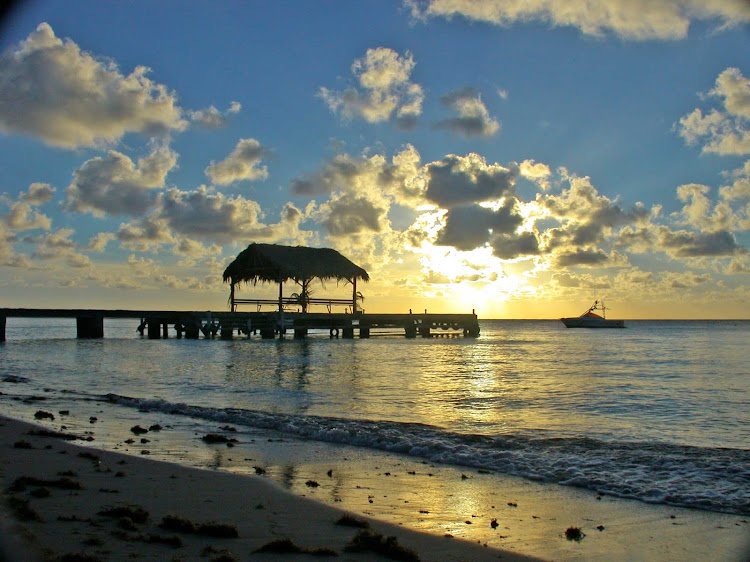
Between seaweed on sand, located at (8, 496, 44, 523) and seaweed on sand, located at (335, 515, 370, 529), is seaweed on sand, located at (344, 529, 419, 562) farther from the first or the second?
seaweed on sand, located at (8, 496, 44, 523)

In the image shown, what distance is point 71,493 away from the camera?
5953 millimetres

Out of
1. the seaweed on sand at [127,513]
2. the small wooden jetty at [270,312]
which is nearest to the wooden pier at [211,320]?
the small wooden jetty at [270,312]

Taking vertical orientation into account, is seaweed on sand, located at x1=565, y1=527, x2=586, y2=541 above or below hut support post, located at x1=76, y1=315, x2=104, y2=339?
below

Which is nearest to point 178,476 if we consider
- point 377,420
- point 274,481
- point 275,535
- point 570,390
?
point 274,481

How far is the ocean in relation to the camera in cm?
818

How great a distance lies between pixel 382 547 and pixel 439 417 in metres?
8.14

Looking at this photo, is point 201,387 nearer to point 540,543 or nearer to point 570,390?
point 570,390

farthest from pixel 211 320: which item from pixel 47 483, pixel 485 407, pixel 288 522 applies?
pixel 288 522

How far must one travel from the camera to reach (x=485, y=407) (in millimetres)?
14375

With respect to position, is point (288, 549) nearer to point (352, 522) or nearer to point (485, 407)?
point (352, 522)

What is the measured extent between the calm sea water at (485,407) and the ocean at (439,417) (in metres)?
0.04

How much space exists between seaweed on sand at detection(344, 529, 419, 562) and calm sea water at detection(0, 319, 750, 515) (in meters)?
3.55

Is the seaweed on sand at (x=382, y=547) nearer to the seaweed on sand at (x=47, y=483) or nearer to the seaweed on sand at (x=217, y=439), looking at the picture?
the seaweed on sand at (x=47, y=483)

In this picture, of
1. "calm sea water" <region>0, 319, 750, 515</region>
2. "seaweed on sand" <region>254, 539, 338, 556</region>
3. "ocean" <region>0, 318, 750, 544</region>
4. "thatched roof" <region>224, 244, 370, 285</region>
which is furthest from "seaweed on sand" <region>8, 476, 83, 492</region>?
"thatched roof" <region>224, 244, 370, 285</region>
